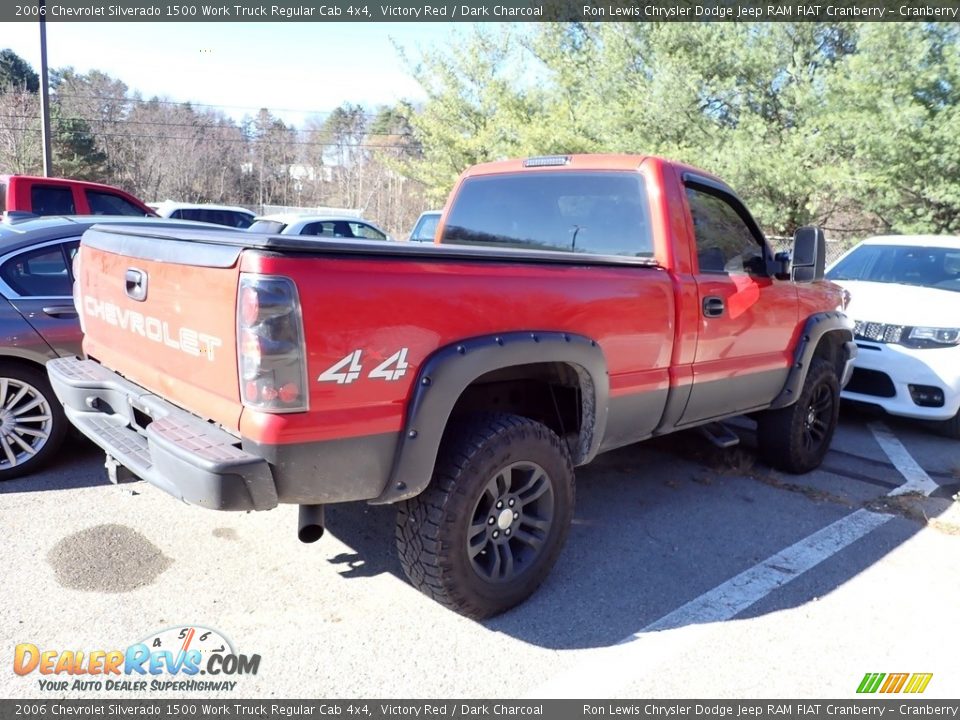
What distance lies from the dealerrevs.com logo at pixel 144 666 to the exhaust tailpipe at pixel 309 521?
1.84 ft

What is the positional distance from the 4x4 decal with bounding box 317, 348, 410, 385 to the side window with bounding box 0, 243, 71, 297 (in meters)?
2.99

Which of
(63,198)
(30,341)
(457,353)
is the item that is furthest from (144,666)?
(63,198)

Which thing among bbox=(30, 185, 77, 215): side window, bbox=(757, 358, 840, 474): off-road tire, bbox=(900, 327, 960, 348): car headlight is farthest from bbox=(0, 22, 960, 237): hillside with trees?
bbox=(30, 185, 77, 215): side window

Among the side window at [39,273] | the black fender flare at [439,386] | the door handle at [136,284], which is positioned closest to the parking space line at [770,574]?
the black fender flare at [439,386]

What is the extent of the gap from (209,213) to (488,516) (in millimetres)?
13634

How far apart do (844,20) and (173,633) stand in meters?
14.9

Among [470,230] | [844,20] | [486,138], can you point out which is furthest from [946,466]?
[486,138]

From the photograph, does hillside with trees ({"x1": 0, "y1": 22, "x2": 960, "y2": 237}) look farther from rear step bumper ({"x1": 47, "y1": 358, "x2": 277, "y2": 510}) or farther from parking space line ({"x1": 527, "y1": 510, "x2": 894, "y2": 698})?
rear step bumper ({"x1": 47, "y1": 358, "x2": 277, "y2": 510})

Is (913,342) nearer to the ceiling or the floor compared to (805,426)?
nearer to the ceiling

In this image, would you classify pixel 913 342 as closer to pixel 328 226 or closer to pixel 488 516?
pixel 488 516

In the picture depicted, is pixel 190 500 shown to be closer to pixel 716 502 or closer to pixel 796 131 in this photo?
pixel 716 502

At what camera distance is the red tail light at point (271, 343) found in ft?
7.10

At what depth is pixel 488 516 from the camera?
9.61ft

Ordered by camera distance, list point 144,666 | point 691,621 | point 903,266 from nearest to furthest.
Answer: point 144,666 < point 691,621 < point 903,266
